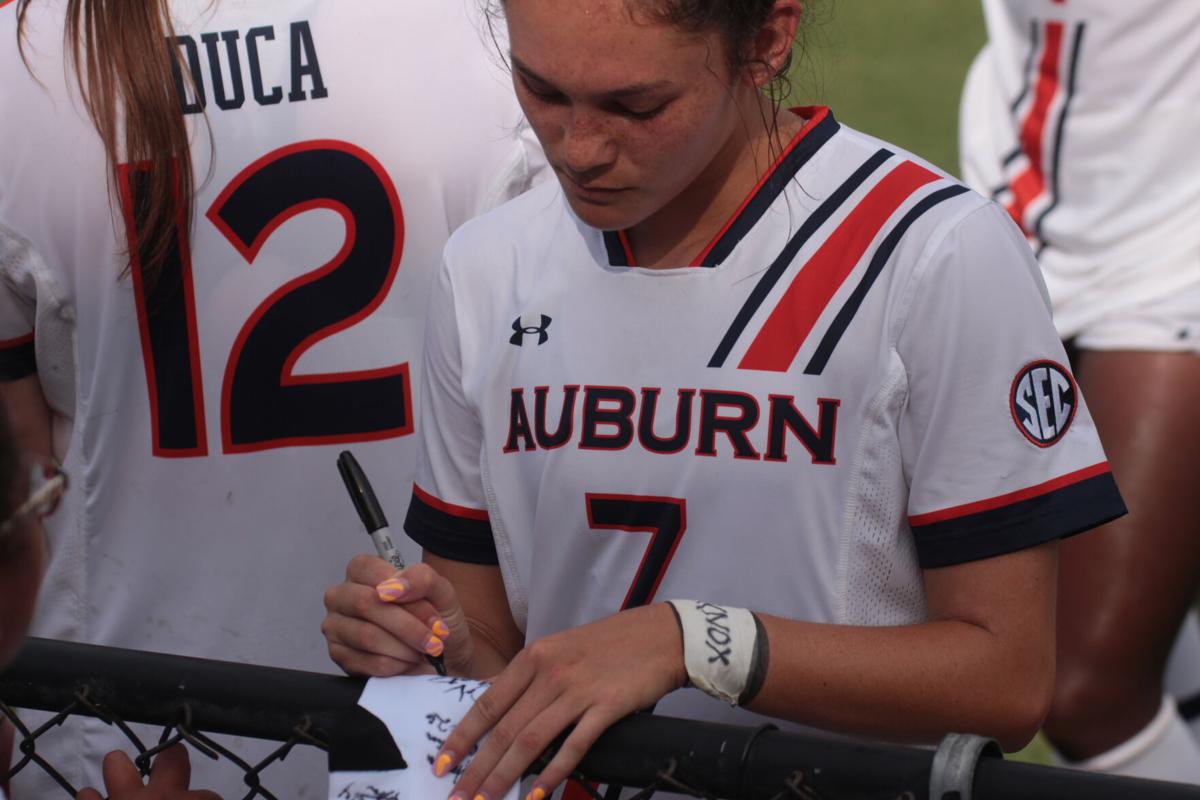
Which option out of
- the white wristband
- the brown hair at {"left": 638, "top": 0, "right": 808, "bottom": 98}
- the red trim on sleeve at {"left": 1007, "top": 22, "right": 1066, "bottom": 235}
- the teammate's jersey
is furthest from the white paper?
the red trim on sleeve at {"left": 1007, "top": 22, "right": 1066, "bottom": 235}

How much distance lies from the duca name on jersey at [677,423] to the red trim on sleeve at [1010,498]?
0.42 ft

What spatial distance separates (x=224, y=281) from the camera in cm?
223

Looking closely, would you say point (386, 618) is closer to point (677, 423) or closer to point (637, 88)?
point (677, 423)

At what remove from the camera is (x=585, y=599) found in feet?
6.41

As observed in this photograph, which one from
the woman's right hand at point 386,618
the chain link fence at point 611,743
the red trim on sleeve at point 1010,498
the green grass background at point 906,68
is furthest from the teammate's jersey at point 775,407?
the green grass background at point 906,68

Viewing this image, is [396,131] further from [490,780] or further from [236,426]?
[490,780]

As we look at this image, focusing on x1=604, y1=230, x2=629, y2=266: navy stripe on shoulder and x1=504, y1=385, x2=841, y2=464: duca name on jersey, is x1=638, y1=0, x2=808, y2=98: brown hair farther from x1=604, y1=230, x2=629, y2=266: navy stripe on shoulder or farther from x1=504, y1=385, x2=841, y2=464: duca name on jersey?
x1=504, y1=385, x2=841, y2=464: duca name on jersey

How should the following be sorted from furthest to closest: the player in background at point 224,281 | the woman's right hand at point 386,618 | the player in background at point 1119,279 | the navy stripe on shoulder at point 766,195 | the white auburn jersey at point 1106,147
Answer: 1. the white auburn jersey at point 1106,147
2. the player in background at point 1119,279
3. the player in background at point 224,281
4. the navy stripe on shoulder at point 766,195
5. the woman's right hand at point 386,618

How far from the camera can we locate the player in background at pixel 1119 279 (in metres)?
3.48

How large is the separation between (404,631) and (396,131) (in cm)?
79

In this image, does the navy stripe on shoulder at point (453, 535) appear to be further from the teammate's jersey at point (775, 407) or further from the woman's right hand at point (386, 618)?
the woman's right hand at point (386, 618)

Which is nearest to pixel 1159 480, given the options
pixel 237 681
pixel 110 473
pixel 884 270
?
pixel 884 270

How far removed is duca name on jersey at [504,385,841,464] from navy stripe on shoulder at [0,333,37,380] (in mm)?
725

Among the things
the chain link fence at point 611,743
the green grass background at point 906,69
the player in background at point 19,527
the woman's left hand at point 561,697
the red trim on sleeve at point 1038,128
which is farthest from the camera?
the green grass background at point 906,69
